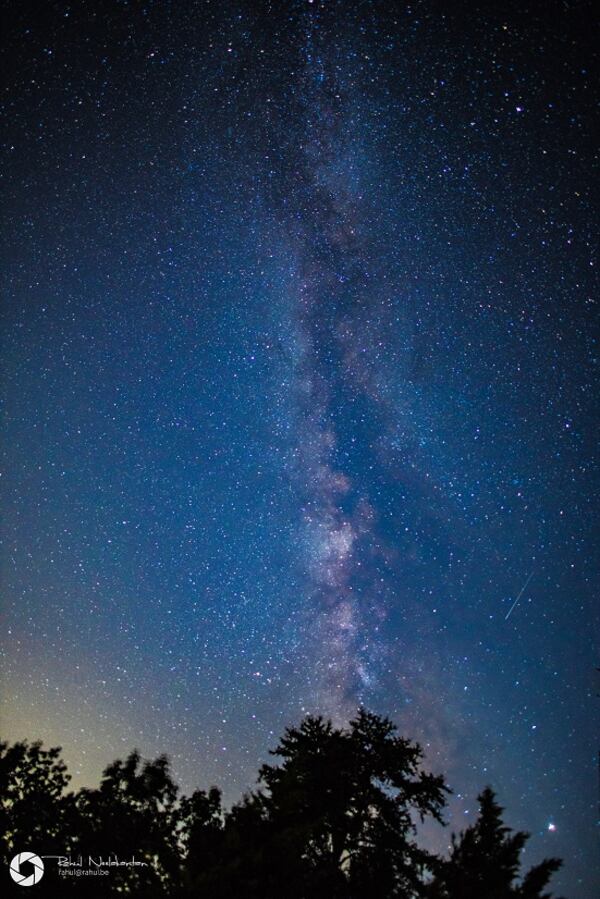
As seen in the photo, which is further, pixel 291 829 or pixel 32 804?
pixel 32 804

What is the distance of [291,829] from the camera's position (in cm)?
715

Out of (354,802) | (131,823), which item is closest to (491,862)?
(354,802)

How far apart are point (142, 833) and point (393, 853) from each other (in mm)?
6860

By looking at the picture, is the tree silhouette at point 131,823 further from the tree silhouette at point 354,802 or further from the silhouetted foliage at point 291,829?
the tree silhouette at point 354,802

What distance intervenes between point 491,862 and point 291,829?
515 centimetres

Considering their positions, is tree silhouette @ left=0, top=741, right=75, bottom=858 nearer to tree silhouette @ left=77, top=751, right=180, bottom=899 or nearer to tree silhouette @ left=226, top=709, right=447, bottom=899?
tree silhouette @ left=77, top=751, right=180, bottom=899

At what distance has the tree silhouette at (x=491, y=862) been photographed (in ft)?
26.5

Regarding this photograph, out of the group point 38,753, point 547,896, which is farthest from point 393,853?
point 38,753

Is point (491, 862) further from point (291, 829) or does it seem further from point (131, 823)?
point (131, 823)

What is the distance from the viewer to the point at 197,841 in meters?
8.35

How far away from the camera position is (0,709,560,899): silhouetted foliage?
7.47m

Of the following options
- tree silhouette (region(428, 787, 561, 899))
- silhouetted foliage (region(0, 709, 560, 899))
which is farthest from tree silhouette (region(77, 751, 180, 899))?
tree silhouette (region(428, 787, 561, 899))

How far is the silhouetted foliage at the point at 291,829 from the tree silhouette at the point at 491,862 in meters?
0.02

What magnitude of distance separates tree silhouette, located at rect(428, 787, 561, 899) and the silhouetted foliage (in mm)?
21
